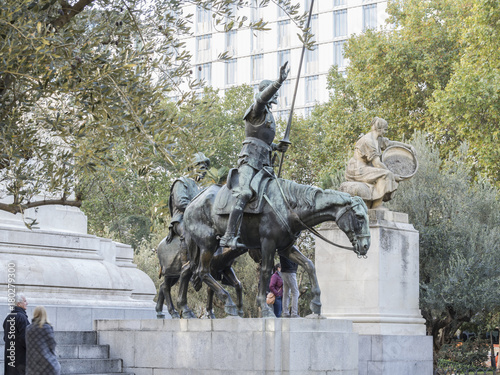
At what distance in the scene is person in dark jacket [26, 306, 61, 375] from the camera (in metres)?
9.41

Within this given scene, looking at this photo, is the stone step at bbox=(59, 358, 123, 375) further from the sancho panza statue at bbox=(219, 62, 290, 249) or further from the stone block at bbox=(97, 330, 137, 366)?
the sancho panza statue at bbox=(219, 62, 290, 249)

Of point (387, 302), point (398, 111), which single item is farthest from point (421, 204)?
point (398, 111)

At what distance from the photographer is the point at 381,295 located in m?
15.5

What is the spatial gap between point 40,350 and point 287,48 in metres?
60.8

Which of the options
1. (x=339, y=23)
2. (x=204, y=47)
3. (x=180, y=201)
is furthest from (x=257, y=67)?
(x=180, y=201)

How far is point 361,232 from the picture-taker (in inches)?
447

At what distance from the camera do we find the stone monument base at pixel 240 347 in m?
10.7

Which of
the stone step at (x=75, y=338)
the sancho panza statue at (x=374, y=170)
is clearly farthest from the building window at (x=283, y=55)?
the stone step at (x=75, y=338)

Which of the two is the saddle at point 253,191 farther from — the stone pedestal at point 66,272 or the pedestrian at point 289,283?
the stone pedestal at point 66,272

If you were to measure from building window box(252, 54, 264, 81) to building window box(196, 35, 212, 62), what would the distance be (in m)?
3.81

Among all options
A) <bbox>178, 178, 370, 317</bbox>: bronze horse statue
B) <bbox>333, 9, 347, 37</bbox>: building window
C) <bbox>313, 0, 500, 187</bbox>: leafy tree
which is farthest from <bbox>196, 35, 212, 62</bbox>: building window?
<bbox>178, 178, 370, 317</bbox>: bronze horse statue

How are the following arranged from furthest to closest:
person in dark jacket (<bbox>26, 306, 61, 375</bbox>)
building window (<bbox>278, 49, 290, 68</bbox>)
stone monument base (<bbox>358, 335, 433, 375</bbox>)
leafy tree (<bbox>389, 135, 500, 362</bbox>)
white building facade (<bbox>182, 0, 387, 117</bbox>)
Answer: building window (<bbox>278, 49, 290, 68</bbox>) → white building facade (<bbox>182, 0, 387, 117</bbox>) → leafy tree (<bbox>389, 135, 500, 362</bbox>) → stone monument base (<bbox>358, 335, 433, 375</bbox>) → person in dark jacket (<bbox>26, 306, 61, 375</bbox>)

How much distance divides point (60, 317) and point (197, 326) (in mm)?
3655

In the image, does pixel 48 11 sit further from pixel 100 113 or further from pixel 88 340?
pixel 88 340
